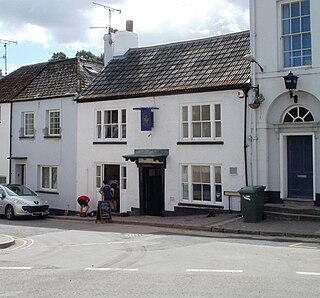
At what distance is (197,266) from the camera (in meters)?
9.93

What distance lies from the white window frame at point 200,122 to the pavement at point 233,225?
3.20m

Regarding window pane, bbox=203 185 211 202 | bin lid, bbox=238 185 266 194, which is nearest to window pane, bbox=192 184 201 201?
window pane, bbox=203 185 211 202

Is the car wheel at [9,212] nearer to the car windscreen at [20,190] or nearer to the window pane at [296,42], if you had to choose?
the car windscreen at [20,190]

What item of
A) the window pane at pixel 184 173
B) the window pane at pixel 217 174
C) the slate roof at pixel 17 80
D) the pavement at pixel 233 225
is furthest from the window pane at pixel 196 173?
the slate roof at pixel 17 80

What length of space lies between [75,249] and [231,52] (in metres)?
11.6

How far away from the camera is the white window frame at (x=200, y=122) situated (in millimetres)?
19500

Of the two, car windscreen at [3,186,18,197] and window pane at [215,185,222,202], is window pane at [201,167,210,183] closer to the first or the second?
window pane at [215,185,222,202]

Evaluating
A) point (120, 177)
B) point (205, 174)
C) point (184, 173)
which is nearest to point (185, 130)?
point (184, 173)

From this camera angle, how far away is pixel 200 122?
65.7ft

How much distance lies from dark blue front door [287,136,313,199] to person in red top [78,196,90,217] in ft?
31.7

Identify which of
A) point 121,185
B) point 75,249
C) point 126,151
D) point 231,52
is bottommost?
point 75,249

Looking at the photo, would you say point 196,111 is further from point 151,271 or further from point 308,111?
point 151,271

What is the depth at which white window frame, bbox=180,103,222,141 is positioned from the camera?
768 inches

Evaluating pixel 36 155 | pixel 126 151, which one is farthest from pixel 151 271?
pixel 36 155
